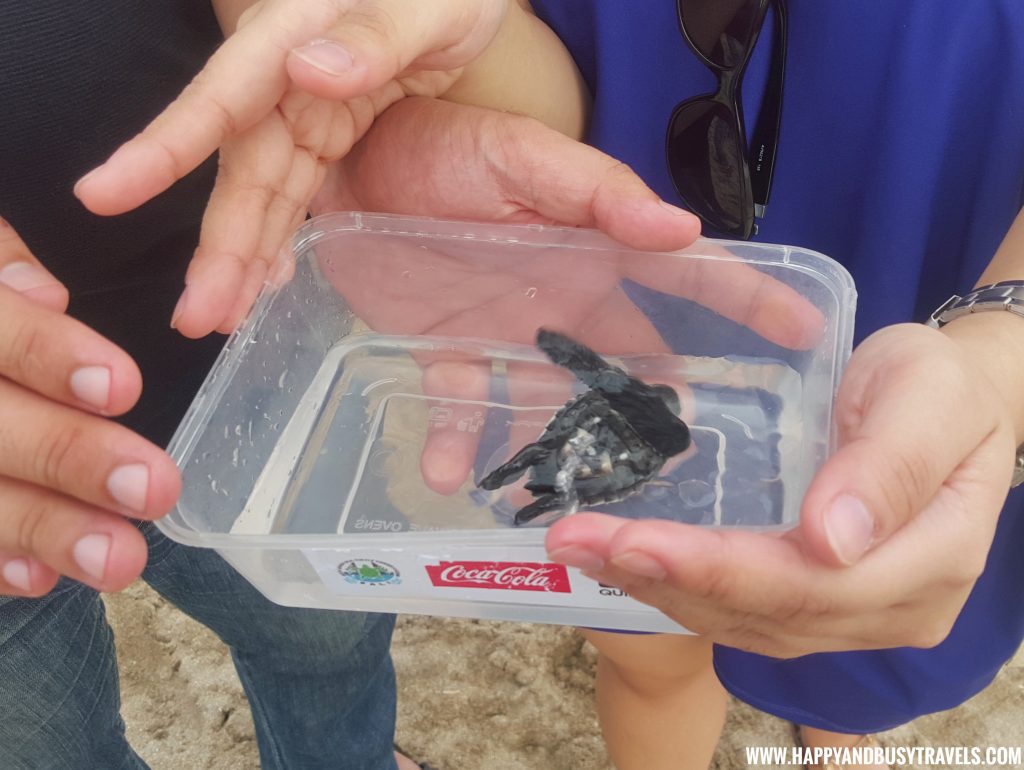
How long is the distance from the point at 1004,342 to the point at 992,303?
4 cm

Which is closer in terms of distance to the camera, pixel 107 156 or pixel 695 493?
pixel 107 156

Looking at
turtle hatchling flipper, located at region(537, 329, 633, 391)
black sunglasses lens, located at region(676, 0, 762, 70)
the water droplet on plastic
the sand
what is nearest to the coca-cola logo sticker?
the water droplet on plastic

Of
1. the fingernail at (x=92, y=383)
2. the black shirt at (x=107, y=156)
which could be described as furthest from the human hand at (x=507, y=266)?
the fingernail at (x=92, y=383)

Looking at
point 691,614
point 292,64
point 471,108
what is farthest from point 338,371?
point 691,614

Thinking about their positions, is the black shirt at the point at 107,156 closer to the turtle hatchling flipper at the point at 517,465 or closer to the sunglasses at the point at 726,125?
the turtle hatchling flipper at the point at 517,465

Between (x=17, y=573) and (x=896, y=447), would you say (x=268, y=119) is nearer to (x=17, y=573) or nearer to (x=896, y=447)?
(x=17, y=573)

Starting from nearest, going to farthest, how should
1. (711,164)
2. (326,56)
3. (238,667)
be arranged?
(326,56) → (711,164) → (238,667)

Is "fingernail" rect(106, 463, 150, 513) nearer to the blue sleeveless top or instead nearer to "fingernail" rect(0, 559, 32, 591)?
"fingernail" rect(0, 559, 32, 591)

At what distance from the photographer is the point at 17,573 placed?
0.65 meters

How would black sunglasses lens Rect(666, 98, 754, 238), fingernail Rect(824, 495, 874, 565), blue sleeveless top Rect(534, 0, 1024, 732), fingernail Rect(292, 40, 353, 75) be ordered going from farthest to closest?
1. black sunglasses lens Rect(666, 98, 754, 238)
2. blue sleeveless top Rect(534, 0, 1024, 732)
3. fingernail Rect(292, 40, 353, 75)
4. fingernail Rect(824, 495, 874, 565)

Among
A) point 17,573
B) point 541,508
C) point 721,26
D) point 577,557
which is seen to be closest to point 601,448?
point 541,508

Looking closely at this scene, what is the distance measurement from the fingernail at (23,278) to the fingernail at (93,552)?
199mm

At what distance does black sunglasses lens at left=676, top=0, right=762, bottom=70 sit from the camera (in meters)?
0.85

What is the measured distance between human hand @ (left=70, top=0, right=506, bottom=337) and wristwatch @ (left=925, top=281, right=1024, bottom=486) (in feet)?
1.92
